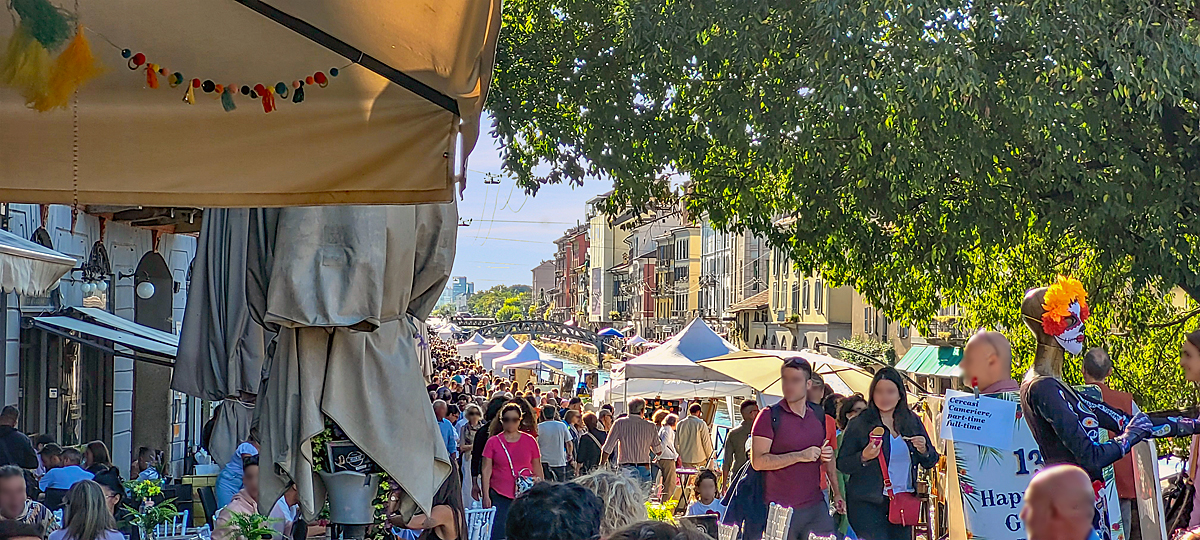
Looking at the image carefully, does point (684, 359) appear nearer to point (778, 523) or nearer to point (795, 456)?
point (795, 456)

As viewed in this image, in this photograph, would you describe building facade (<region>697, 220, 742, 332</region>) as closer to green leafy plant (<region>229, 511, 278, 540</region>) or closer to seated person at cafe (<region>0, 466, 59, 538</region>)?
seated person at cafe (<region>0, 466, 59, 538</region>)

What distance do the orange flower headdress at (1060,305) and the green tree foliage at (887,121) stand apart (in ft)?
16.1

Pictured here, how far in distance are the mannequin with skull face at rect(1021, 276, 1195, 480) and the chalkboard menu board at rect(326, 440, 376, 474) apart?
277 centimetres

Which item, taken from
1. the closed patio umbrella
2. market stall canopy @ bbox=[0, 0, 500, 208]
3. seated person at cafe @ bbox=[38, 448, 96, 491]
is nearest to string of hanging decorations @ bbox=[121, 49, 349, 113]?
market stall canopy @ bbox=[0, 0, 500, 208]

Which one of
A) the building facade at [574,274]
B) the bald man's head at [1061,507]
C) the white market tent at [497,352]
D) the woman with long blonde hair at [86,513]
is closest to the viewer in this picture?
the bald man's head at [1061,507]

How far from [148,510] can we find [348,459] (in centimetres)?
346

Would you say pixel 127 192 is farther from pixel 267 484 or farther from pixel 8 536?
pixel 8 536

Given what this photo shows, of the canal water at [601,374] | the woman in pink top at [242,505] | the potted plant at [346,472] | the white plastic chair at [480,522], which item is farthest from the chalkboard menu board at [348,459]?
the canal water at [601,374]

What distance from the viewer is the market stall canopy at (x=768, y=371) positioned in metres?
18.0

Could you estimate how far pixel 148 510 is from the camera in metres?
7.40

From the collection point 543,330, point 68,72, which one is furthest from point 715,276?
point 68,72

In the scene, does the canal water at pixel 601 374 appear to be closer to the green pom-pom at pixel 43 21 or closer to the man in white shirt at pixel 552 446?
the man in white shirt at pixel 552 446

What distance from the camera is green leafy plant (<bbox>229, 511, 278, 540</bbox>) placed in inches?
191

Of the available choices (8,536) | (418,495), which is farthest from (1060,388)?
(8,536)
